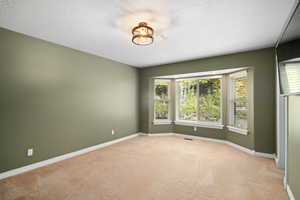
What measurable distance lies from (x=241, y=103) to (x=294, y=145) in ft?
7.67

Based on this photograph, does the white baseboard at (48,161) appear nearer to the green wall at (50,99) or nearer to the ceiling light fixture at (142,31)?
the green wall at (50,99)

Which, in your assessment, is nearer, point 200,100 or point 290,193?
point 290,193

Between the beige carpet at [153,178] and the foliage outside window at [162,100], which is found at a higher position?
the foliage outside window at [162,100]

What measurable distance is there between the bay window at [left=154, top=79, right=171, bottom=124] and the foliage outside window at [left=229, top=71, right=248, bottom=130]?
213 cm

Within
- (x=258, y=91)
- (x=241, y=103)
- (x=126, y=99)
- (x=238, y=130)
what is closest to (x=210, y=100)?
(x=241, y=103)

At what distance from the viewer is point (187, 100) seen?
16.9ft

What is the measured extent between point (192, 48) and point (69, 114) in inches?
132

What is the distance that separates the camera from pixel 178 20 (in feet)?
7.09

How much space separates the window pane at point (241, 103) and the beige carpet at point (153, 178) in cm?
85

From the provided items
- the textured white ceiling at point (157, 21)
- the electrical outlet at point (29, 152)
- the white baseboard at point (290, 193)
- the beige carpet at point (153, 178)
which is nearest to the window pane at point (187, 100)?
the beige carpet at point (153, 178)


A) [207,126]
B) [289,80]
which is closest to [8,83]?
[289,80]

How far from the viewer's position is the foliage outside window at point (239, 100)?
3773 millimetres

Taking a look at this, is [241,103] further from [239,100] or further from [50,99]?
[50,99]

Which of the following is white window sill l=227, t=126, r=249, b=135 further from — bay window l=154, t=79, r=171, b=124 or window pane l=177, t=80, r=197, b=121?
bay window l=154, t=79, r=171, b=124
